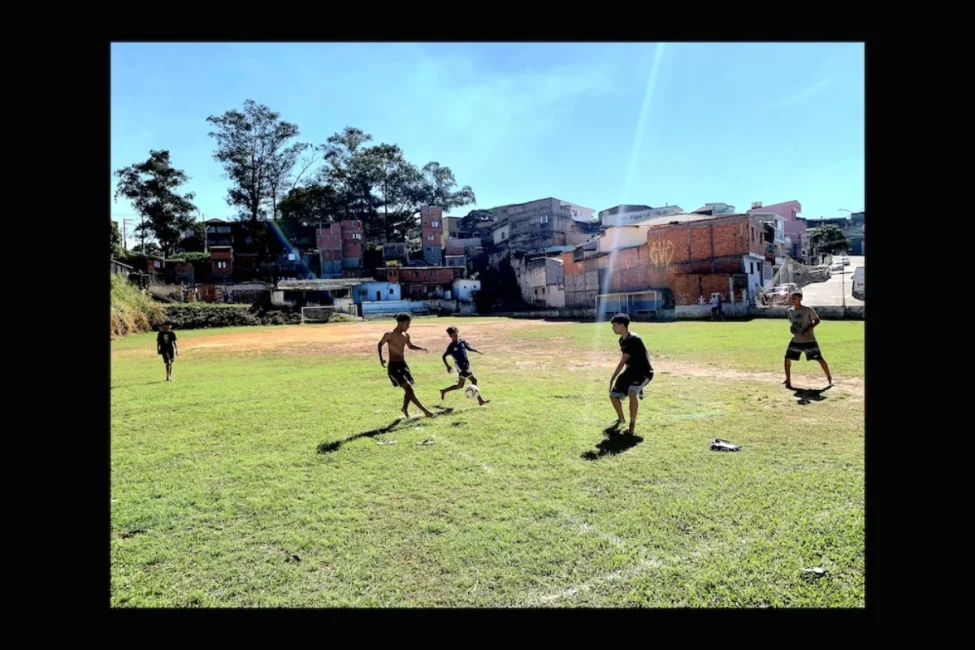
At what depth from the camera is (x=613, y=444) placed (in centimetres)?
653

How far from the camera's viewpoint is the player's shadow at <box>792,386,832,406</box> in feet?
28.3

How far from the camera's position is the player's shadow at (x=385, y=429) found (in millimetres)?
6898

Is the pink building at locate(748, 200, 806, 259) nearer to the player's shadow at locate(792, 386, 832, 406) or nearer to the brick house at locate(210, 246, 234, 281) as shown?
the player's shadow at locate(792, 386, 832, 406)

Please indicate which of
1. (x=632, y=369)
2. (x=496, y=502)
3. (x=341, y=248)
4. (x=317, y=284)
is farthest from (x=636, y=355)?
(x=341, y=248)

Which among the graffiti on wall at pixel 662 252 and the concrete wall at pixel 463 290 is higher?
the graffiti on wall at pixel 662 252

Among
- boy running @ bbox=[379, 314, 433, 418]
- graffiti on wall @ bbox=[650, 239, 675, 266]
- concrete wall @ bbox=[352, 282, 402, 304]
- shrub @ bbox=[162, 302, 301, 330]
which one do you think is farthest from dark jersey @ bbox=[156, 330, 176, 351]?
concrete wall @ bbox=[352, 282, 402, 304]

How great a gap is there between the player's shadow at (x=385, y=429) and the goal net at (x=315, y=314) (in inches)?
1629

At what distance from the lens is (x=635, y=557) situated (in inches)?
145

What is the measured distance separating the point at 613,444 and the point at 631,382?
3.28ft

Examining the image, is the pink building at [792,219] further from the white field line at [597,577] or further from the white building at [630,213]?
the white field line at [597,577]

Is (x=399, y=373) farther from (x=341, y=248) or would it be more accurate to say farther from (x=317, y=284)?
(x=341, y=248)

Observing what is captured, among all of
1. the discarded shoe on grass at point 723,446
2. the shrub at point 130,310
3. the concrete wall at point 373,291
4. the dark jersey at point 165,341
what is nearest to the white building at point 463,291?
the concrete wall at point 373,291
